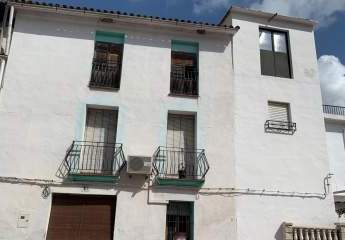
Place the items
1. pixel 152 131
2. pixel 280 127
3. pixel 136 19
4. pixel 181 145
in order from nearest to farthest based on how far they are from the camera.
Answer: pixel 152 131, pixel 181 145, pixel 136 19, pixel 280 127

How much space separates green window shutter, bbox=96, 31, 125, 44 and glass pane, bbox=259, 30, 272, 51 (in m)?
5.40

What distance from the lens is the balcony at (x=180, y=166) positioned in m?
12.1

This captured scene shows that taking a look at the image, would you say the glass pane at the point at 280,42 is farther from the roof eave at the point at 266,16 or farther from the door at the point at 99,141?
the door at the point at 99,141

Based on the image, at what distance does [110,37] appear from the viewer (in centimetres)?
1367

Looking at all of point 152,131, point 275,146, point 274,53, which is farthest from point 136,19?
point 275,146

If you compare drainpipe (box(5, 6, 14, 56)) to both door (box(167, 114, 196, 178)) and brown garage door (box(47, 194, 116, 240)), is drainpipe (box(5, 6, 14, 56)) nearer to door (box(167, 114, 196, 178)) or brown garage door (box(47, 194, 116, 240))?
brown garage door (box(47, 194, 116, 240))

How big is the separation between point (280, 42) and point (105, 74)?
7.07m

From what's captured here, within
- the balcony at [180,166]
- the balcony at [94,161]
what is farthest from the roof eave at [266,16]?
the balcony at [94,161]

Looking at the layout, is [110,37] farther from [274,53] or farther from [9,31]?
[274,53]

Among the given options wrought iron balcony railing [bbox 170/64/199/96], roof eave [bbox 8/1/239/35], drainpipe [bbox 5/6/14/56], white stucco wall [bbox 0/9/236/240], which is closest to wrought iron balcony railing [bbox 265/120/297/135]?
white stucco wall [bbox 0/9/236/240]

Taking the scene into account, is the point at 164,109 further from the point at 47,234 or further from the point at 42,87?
the point at 47,234

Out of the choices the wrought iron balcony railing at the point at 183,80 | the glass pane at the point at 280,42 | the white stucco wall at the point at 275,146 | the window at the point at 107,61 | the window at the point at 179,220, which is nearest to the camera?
the window at the point at 179,220

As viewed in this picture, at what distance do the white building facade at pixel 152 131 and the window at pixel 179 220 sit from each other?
33 millimetres

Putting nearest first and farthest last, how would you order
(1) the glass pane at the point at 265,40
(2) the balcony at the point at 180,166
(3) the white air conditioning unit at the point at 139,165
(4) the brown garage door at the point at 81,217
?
1. (4) the brown garage door at the point at 81,217
2. (3) the white air conditioning unit at the point at 139,165
3. (2) the balcony at the point at 180,166
4. (1) the glass pane at the point at 265,40
